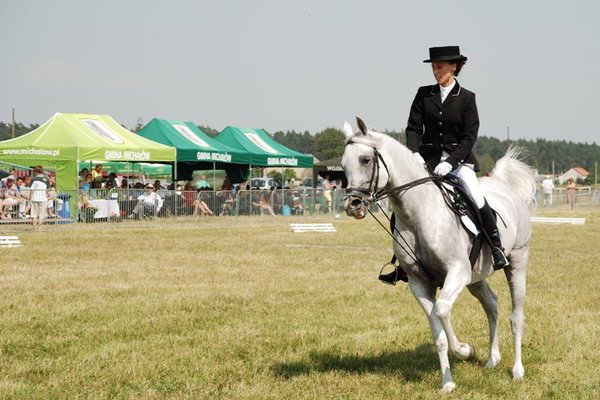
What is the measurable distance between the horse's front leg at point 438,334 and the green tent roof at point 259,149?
3635 centimetres

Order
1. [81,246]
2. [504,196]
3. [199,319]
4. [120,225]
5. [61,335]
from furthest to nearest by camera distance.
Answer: [120,225]
[81,246]
[199,319]
[61,335]
[504,196]

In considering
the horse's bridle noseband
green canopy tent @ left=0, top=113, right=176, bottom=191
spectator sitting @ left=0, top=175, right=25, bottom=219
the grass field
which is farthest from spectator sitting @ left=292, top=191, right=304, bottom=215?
the horse's bridle noseband

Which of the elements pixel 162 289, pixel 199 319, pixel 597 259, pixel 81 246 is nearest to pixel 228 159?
pixel 81 246

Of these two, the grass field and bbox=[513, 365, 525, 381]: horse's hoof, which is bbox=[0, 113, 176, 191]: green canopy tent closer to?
the grass field

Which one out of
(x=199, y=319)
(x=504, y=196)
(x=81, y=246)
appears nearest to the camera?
(x=504, y=196)

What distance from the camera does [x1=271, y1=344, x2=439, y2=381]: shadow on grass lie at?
8.56 meters

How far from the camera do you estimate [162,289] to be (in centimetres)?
1460

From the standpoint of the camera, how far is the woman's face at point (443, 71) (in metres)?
8.63

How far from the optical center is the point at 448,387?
779 cm

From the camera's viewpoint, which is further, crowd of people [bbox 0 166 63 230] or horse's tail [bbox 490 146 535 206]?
crowd of people [bbox 0 166 63 230]

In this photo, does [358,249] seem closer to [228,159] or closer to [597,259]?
[597,259]

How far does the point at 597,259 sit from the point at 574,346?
1161cm

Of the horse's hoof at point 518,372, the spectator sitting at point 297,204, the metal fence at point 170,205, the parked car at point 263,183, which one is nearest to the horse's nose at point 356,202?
the horse's hoof at point 518,372

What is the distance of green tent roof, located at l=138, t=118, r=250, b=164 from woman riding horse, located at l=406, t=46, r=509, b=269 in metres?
30.5
